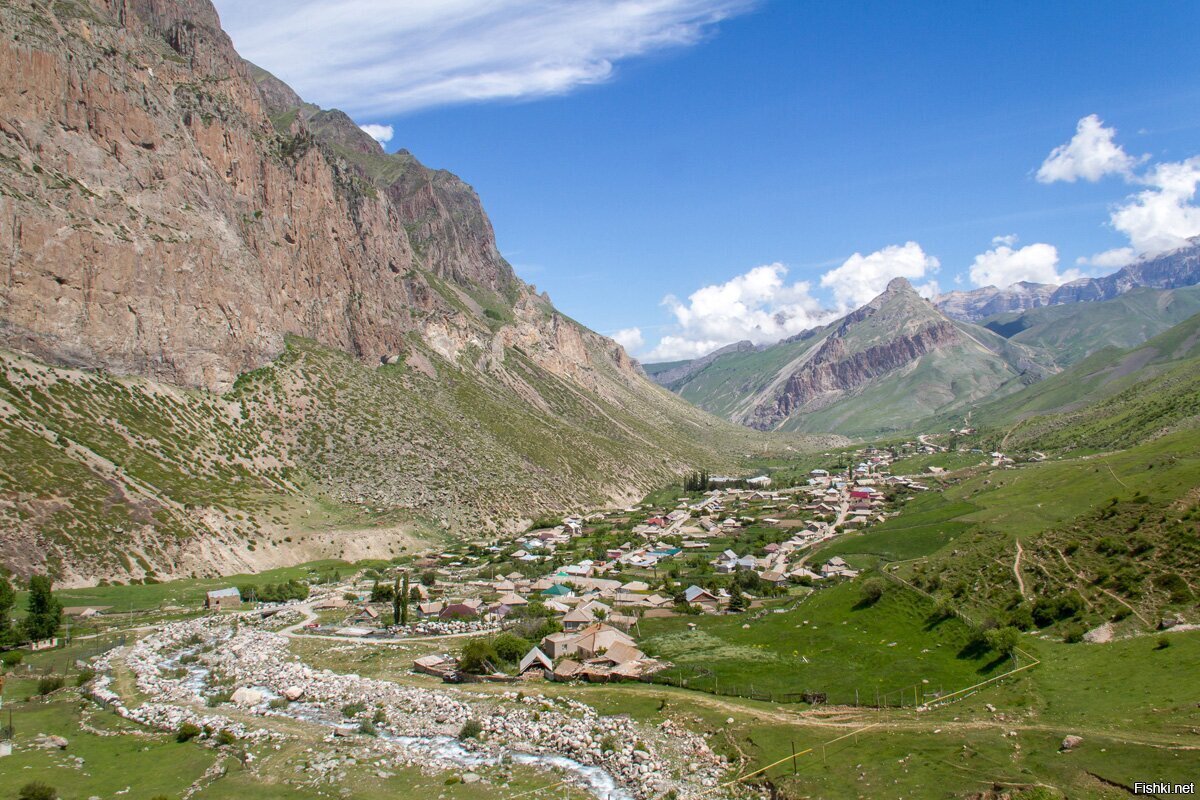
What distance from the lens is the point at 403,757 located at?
3531 cm

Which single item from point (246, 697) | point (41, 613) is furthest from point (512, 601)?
point (41, 613)

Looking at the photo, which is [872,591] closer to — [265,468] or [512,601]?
[512,601]

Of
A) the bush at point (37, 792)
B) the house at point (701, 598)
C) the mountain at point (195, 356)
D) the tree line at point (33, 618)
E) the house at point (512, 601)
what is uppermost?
the mountain at point (195, 356)

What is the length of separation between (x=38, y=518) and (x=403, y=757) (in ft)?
174

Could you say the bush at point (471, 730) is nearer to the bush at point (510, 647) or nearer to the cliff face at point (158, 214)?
the bush at point (510, 647)

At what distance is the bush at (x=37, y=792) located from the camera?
28.9m

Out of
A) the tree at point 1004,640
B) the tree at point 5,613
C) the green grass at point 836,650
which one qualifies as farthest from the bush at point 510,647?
the tree at point 5,613

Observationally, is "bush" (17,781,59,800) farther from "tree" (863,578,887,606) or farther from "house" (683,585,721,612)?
"house" (683,585,721,612)

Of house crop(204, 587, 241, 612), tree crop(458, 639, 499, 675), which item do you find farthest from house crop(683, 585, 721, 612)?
house crop(204, 587, 241, 612)

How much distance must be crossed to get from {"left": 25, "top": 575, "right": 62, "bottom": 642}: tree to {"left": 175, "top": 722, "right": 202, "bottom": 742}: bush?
2438 cm

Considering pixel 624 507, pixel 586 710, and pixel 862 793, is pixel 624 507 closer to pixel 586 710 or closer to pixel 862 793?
pixel 586 710

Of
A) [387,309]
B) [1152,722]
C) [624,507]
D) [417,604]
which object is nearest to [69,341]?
[417,604]

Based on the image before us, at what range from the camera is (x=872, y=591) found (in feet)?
169

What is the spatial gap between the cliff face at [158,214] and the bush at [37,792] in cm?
7427
